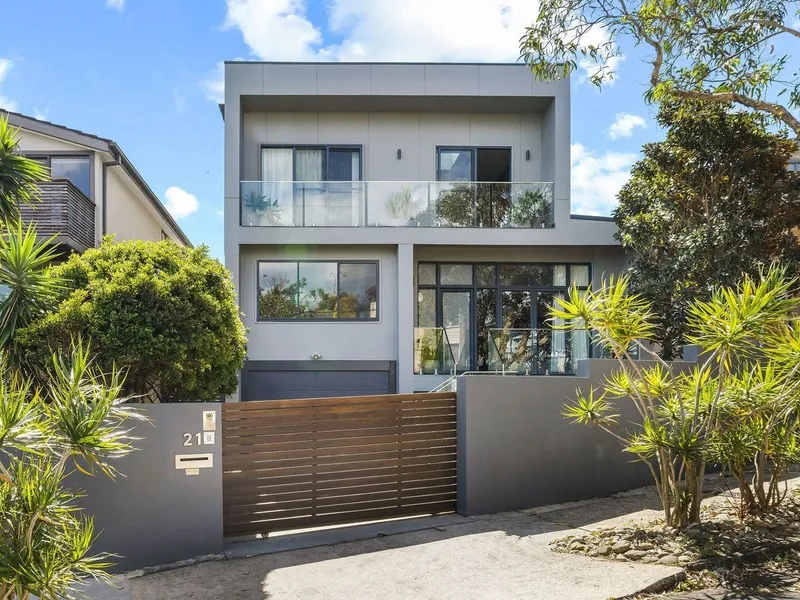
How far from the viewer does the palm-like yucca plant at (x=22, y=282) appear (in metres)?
6.32

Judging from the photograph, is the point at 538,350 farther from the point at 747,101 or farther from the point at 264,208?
the point at 264,208

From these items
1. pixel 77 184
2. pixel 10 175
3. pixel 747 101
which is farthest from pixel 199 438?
pixel 77 184

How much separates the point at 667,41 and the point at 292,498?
8.53 metres

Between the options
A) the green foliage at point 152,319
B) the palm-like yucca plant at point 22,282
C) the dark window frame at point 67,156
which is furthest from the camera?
the dark window frame at point 67,156

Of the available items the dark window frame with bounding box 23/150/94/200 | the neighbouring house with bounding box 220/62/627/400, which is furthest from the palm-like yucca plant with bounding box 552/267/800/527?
the dark window frame with bounding box 23/150/94/200

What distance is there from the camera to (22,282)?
6.65 metres

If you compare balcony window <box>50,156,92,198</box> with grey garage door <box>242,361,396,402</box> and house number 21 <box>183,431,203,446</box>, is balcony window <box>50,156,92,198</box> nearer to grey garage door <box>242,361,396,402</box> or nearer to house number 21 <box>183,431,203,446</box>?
grey garage door <box>242,361,396,402</box>

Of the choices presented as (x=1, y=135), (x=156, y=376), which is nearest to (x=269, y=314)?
(x=156, y=376)

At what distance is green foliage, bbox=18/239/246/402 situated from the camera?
→ 7531 millimetres

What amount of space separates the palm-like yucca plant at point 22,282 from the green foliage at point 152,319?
188mm

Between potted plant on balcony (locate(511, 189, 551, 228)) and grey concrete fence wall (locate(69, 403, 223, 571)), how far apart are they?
9.85 metres

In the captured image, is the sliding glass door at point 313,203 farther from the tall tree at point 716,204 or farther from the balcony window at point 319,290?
the tall tree at point 716,204

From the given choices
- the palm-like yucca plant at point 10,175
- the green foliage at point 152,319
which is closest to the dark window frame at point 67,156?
the green foliage at point 152,319

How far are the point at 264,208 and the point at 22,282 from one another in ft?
27.7
